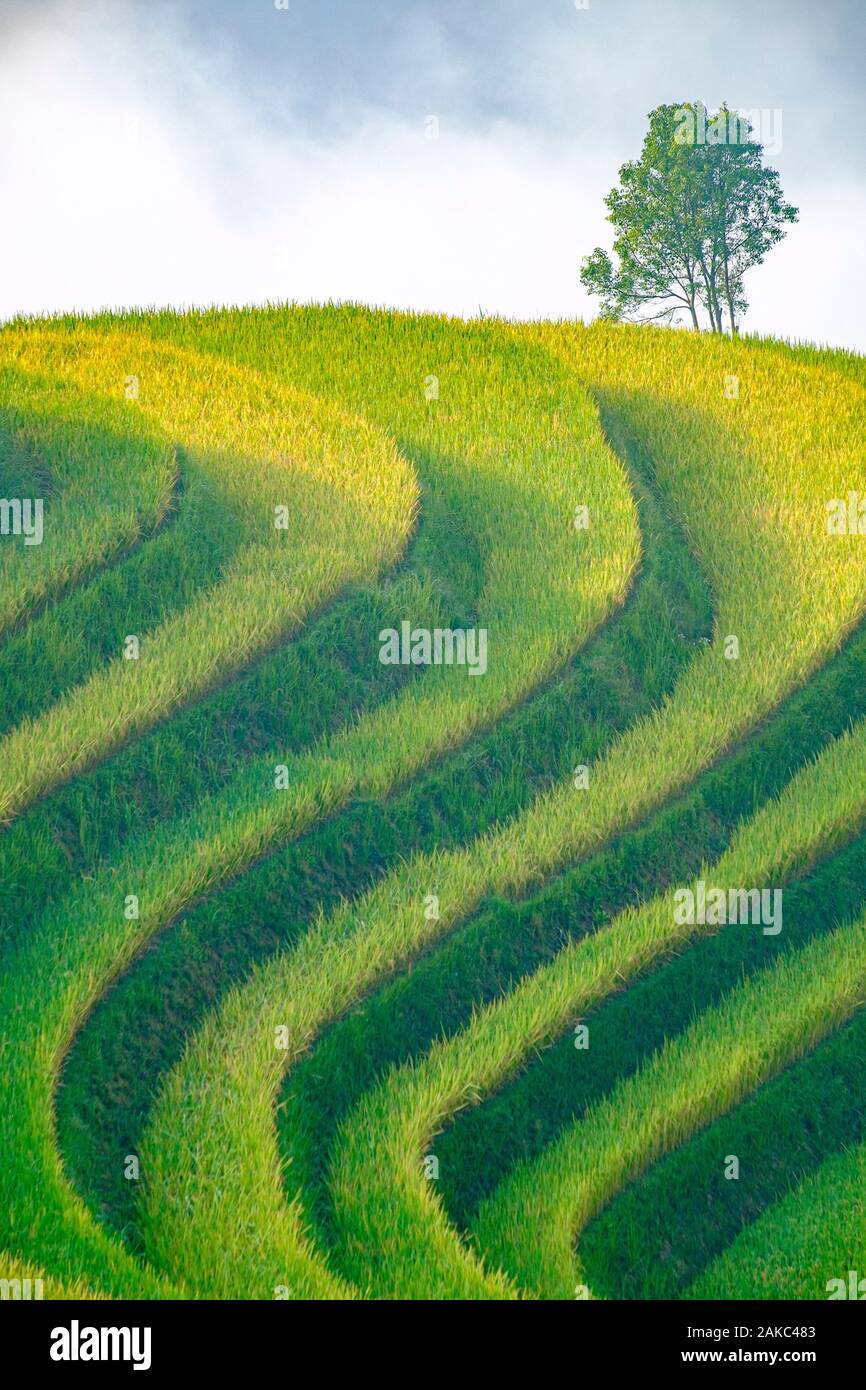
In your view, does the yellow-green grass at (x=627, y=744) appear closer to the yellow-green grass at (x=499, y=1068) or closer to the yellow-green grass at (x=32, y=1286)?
the yellow-green grass at (x=499, y=1068)

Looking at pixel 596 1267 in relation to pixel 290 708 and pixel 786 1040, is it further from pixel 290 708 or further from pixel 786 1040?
pixel 290 708

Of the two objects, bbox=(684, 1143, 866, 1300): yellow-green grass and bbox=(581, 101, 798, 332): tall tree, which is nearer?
bbox=(684, 1143, 866, 1300): yellow-green grass

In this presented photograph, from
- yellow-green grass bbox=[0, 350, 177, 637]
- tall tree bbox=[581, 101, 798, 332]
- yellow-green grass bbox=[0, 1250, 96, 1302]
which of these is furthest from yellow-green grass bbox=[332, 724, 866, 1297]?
tall tree bbox=[581, 101, 798, 332]

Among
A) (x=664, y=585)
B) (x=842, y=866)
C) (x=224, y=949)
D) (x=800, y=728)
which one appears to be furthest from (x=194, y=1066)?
(x=664, y=585)

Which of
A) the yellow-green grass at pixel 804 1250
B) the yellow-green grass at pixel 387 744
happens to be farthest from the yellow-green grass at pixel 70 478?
the yellow-green grass at pixel 804 1250

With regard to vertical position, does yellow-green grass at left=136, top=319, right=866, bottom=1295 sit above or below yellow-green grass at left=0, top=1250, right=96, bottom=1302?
above

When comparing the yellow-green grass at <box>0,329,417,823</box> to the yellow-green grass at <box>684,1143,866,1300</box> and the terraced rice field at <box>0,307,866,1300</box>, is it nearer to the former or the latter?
the terraced rice field at <box>0,307,866,1300</box>
